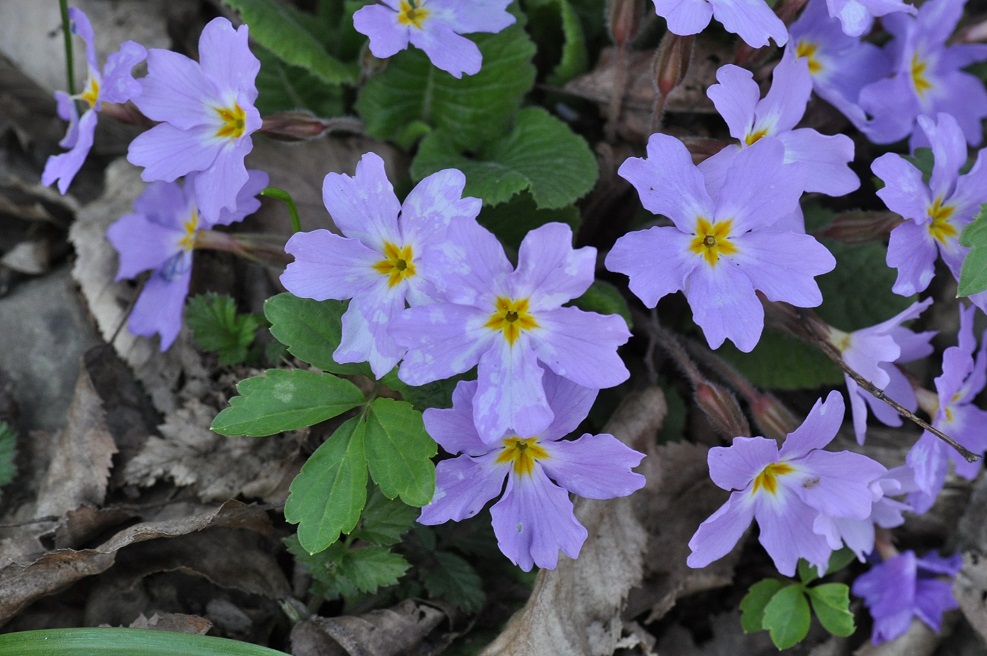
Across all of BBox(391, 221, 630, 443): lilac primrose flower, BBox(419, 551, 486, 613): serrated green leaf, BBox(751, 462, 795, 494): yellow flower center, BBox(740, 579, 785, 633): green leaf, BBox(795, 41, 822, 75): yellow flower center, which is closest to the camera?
BBox(391, 221, 630, 443): lilac primrose flower

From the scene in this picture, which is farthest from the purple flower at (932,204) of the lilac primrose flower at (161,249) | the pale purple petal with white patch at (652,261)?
the lilac primrose flower at (161,249)

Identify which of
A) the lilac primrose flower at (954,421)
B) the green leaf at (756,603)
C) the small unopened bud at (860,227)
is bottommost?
the green leaf at (756,603)

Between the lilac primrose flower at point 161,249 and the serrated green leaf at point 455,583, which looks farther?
the lilac primrose flower at point 161,249

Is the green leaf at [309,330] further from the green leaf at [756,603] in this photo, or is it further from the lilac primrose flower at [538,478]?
the green leaf at [756,603]

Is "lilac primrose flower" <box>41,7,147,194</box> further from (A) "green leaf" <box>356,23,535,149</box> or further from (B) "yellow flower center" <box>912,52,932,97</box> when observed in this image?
(B) "yellow flower center" <box>912,52,932,97</box>

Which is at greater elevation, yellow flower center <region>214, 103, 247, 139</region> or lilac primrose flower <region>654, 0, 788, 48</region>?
lilac primrose flower <region>654, 0, 788, 48</region>

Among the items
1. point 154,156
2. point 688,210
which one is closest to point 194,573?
point 154,156

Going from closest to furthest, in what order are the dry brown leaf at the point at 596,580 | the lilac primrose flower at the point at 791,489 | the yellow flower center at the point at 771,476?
the lilac primrose flower at the point at 791,489 → the yellow flower center at the point at 771,476 → the dry brown leaf at the point at 596,580

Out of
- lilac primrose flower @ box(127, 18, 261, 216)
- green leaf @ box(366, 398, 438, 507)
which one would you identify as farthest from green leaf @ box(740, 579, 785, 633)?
lilac primrose flower @ box(127, 18, 261, 216)
